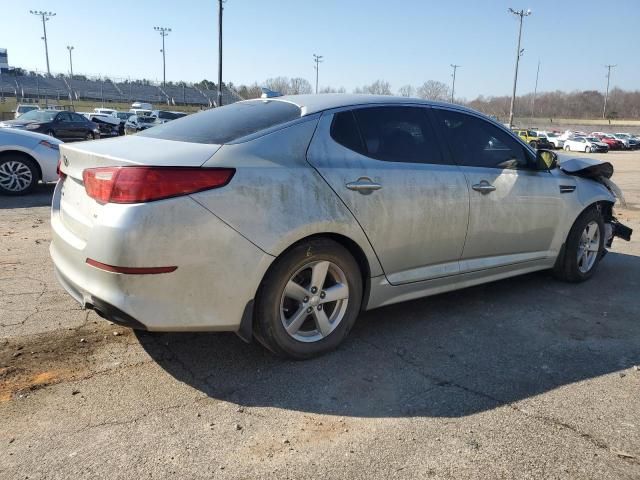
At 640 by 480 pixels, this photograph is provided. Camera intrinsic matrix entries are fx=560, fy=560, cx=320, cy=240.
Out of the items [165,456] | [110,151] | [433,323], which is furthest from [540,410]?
[110,151]

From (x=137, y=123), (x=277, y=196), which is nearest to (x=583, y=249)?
(x=277, y=196)

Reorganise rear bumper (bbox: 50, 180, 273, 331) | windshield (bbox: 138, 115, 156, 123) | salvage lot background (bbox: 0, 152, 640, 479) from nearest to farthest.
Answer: salvage lot background (bbox: 0, 152, 640, 479), rear bumper (bbox: 50, 180, 273, 331), windshield (bbox: 138, 115, 156, 123)

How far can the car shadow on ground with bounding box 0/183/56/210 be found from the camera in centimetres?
891

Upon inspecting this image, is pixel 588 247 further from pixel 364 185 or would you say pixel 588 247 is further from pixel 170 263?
Result: pixel 170 263

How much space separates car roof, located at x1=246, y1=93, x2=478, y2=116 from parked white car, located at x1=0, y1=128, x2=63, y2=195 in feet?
22.2

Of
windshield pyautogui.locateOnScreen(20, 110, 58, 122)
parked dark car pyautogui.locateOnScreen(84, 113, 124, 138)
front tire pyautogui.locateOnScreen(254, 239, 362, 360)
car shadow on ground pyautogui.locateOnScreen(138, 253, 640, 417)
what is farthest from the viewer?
parked dark car pyautogui.locateOnScreen(84, 113, 124, 138)

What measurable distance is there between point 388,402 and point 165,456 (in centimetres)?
121

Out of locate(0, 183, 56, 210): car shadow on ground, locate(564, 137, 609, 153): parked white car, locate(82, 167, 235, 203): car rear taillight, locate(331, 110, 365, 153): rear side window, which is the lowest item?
locate(564, 137, 609, 153): parked white car

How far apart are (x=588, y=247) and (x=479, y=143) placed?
1.86 m

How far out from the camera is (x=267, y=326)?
3.28 m

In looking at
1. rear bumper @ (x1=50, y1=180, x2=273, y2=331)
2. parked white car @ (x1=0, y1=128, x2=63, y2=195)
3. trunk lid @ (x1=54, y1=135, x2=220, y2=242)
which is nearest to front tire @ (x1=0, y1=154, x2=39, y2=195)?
parked white car @ (x1=0, y1=128, x2=63, y2=195)

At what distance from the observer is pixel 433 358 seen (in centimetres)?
368

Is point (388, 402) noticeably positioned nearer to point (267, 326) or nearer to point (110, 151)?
point (267, 326)

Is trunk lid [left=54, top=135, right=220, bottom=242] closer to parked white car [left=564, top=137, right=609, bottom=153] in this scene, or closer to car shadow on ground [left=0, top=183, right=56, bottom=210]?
car shadow on ground [left=0, top=183, right=56, bottom=210]
